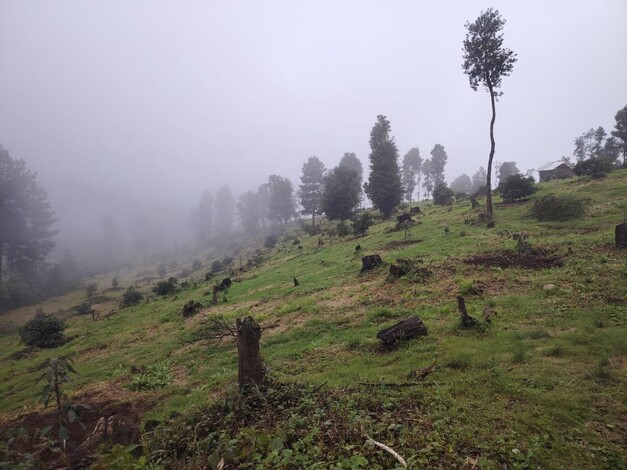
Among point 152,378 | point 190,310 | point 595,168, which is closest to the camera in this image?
point 152,378

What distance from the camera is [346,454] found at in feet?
15.6

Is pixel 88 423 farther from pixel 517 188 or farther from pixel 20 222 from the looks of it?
pixel 20 222

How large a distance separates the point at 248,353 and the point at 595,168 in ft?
134

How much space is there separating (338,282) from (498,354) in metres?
11.8

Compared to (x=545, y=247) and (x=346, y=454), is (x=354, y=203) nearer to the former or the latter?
(x=545, y=247)

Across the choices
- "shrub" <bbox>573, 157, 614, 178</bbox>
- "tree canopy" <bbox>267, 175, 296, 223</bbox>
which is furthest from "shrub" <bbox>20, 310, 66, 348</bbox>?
"tree canopy" <bbox>267, 175, 296, 223</bbox>

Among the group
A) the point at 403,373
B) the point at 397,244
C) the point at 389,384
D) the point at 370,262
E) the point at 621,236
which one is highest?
the point at 621,236

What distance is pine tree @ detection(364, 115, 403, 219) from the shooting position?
46500mm

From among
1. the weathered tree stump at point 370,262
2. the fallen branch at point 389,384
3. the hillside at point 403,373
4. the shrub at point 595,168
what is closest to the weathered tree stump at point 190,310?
the hillside at point 403,373

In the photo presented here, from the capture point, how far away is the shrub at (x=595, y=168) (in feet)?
106

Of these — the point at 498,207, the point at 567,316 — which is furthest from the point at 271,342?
the point at 498,207

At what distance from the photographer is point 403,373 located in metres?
7.64

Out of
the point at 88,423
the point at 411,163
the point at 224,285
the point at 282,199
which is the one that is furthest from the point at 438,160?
the point at 88,423

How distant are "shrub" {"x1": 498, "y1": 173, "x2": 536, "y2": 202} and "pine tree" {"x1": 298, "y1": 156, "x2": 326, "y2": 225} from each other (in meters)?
42.8
